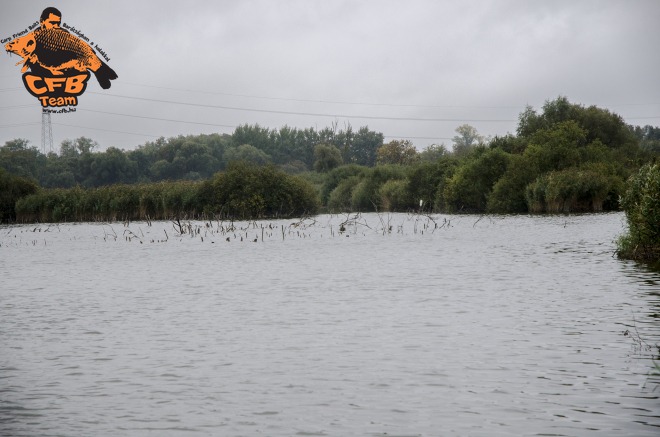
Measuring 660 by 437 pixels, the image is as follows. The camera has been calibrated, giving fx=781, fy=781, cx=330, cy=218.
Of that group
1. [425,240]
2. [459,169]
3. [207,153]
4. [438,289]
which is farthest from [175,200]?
Result: [207,153]

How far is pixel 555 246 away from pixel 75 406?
2994 centimetres

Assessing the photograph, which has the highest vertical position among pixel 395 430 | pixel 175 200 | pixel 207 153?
pixel 207 153

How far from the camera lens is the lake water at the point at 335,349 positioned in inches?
378

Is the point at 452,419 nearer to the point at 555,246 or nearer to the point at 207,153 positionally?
the point at 555,246

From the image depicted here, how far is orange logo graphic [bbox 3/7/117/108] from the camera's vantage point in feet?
347

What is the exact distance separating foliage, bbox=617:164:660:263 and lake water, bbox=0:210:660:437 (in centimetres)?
118

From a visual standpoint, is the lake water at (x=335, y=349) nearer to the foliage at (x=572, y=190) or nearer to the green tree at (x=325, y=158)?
the foliage at (x=572, y=190)

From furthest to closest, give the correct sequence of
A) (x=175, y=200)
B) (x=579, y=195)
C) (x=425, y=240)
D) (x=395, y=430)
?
(x=175, y=200) < (x=579, y=195) < (x=425, y=240) < (x=395, y=430)

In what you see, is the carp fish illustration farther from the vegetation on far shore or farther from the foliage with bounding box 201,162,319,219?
the foliage with bounding box 201,162,319,219

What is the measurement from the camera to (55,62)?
4168 inches

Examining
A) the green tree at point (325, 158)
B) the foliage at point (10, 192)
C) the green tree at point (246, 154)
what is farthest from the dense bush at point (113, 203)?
the green tree at point (246, 154)

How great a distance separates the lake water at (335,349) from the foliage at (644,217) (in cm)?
118

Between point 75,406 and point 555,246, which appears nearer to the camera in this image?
point 75,406

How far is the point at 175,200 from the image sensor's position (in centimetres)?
7681
